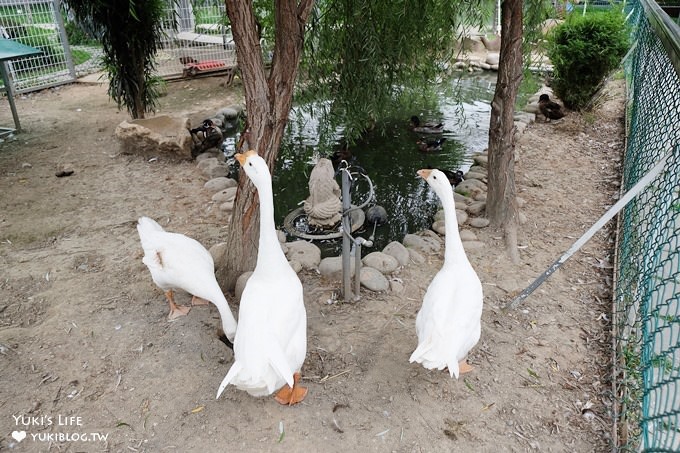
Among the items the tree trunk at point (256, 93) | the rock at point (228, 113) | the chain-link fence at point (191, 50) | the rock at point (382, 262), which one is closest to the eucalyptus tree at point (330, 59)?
the tree trunk at point (256, 93)

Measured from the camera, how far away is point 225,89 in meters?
8.67

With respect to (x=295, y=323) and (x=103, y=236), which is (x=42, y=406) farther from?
(x=103, y=236)

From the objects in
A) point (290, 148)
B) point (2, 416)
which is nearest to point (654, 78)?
point (290, 148)

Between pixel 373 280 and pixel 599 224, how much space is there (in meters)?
1.44

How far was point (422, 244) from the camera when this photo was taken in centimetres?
386

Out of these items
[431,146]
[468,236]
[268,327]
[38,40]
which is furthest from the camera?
[38,40]

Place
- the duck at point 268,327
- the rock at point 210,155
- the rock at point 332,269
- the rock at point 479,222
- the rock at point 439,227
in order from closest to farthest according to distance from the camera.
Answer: the duck at point 268,327 → the rock at point 332,269 → the rock at point 479,222 → the rock at point 439,227 → the rock at point 210,155

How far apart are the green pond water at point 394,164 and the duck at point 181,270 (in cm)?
151

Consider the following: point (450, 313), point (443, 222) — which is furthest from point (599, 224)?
point (443, 222)

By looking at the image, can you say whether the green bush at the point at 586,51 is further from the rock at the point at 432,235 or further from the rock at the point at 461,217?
the rock at the point at 432,235

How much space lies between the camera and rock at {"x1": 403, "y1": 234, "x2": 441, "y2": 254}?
381 cm

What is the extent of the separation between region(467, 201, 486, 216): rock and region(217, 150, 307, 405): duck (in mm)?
2352

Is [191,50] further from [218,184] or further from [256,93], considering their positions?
Result: [256,93]

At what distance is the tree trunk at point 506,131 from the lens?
11.6 feet
